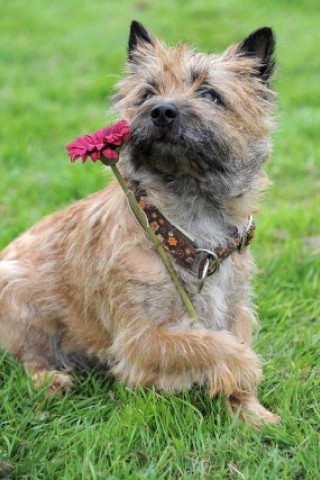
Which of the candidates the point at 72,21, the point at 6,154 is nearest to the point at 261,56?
the point at 6,154

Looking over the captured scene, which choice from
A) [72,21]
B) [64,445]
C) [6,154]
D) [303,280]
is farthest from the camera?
[72,21]

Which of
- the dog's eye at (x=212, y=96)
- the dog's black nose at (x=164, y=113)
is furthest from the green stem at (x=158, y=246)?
the dog's eye at (x=212, y=96)

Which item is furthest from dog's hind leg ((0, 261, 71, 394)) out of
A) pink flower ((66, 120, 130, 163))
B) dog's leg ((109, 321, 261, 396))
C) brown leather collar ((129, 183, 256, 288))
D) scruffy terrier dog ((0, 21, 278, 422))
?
pink flower ((66, 120, 130, 163))

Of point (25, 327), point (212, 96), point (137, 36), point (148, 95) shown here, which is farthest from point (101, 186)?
point (212, 96)

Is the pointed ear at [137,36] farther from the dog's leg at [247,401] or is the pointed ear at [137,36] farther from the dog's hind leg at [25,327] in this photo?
the dog's leg at [247,401]

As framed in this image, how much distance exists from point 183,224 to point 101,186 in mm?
2778

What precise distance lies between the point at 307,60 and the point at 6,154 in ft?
16.3

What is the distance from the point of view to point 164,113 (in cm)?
310

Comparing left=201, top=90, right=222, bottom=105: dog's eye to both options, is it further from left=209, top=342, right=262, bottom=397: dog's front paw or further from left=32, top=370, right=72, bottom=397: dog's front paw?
left=32, top=370, right=72, bottom=397: dog's front paw

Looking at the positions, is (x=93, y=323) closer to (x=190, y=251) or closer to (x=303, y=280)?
(x=190, y=251)

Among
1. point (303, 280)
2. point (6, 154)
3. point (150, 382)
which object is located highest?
point (6, 154)

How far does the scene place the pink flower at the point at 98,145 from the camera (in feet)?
9.96

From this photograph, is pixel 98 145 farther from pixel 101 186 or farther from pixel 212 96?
pixel 101 186

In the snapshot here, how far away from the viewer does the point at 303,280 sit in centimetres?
477
